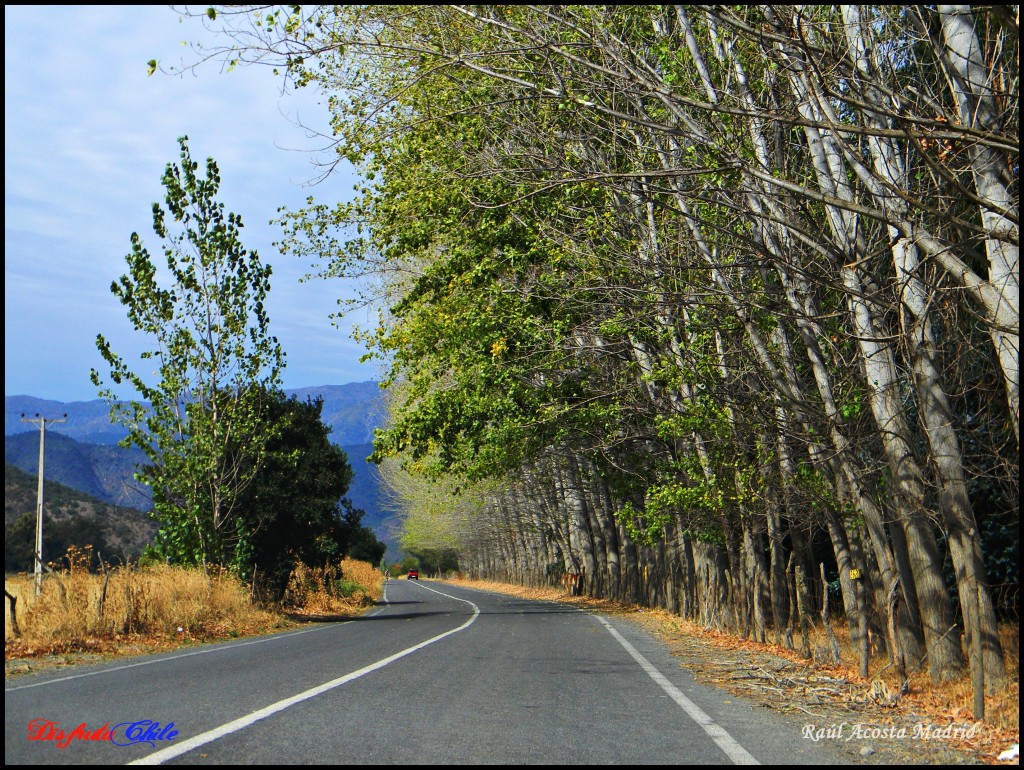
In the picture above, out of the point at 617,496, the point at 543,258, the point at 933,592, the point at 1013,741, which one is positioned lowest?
the point at 1013,741

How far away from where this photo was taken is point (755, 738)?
754 centimetres

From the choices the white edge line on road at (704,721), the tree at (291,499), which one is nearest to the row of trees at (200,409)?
the tree at (291,499)

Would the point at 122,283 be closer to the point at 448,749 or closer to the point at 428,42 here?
the point at 428,42

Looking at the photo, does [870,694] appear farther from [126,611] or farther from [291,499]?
[291,499]

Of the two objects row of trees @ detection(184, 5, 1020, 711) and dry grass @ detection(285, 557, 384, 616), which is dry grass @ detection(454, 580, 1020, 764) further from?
dry grass @ detection(285, 557, 384, 616)

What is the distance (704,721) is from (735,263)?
591cm

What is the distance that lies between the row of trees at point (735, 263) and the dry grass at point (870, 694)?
466mm

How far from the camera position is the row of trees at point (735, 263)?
340 inches

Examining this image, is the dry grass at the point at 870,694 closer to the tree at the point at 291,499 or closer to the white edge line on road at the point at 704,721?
the white edge line on road at the point at 704,721

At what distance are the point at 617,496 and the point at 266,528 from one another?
996cm

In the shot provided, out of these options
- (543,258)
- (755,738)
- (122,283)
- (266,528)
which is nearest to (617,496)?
(543,258)

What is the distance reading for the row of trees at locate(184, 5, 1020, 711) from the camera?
8.63 m

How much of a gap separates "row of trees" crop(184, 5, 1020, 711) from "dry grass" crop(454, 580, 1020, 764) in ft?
1.53

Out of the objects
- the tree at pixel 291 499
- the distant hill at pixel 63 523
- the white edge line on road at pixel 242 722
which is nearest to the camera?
the white edge line on road at pixel 242 722
